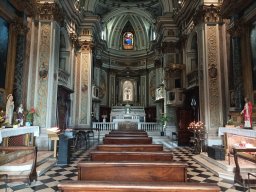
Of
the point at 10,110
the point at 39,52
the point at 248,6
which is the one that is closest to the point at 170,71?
the point at 248,6

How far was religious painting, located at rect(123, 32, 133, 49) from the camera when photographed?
905 inches

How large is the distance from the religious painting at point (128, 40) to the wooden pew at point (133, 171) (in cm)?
2105

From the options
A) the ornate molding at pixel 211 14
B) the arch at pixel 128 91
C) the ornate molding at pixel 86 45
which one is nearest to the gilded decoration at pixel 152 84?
the arch at pixel 128 91

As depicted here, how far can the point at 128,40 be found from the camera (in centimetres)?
2306

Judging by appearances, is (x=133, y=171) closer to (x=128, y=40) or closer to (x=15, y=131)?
(x=15, y=131)

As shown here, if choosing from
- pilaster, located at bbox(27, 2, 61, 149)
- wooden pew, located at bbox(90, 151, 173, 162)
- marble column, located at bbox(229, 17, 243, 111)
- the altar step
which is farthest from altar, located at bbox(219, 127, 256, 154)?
pilaster, located at bbox(27, 2, 61, 149)

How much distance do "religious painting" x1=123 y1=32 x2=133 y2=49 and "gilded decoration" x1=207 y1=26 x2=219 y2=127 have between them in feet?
47.8

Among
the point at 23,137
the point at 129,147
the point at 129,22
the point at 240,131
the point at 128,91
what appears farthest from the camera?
the point at 129,22

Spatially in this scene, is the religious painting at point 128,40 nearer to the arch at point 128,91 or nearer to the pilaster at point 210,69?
the arch at point 128,91

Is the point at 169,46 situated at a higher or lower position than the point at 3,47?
higher

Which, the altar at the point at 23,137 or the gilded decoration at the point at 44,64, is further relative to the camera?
the gilded decoration at the point at 44,64

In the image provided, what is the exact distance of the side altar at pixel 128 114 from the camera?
16.1 meters

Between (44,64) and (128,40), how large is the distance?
15.5m

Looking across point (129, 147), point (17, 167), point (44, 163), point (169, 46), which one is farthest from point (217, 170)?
point (169, 46)
